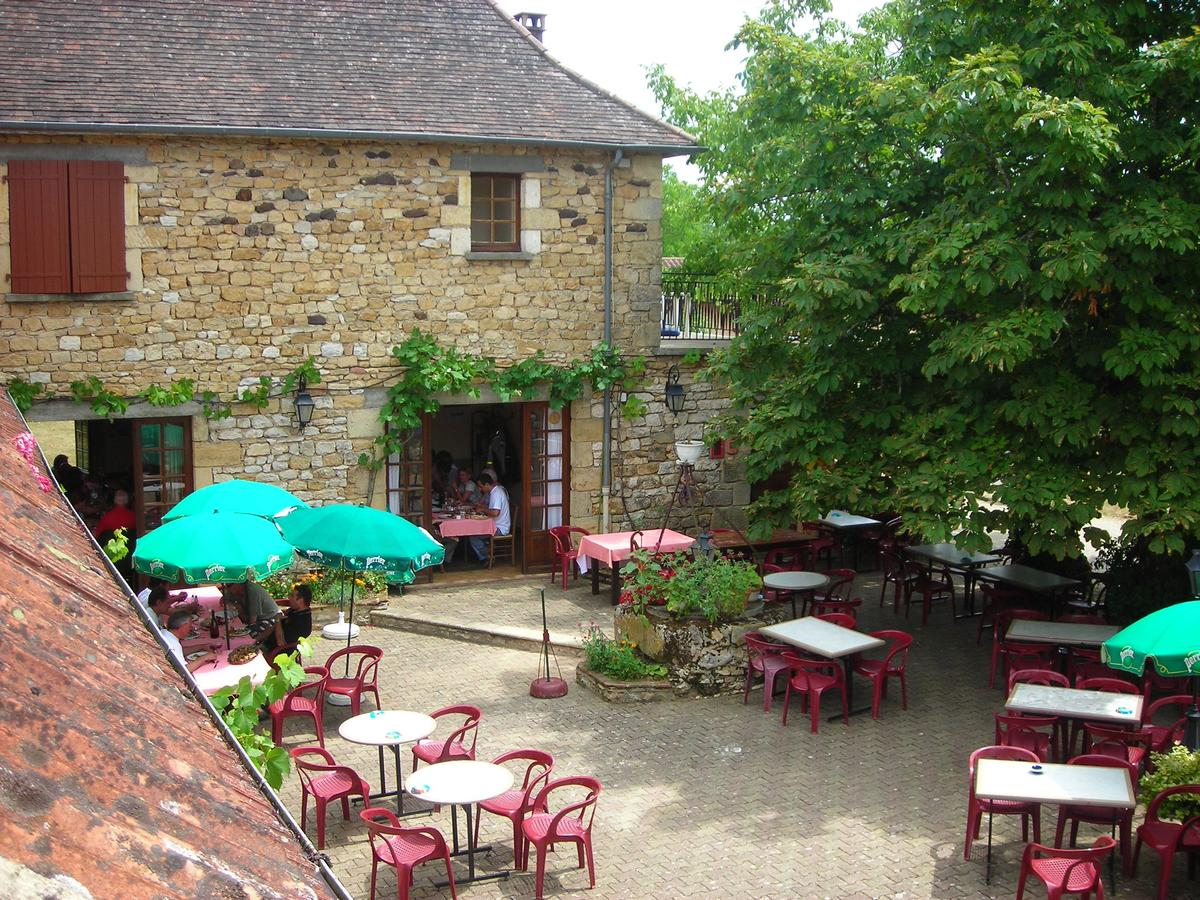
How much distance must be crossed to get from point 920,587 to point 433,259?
7.05 m

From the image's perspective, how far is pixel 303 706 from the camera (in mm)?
10297

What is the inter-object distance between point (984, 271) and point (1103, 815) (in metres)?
4.50

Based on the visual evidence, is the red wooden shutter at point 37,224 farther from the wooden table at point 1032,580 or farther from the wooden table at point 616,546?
the wooden table at point 1032,580

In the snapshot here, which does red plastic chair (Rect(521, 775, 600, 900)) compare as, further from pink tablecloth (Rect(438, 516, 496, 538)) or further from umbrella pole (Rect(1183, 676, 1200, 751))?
pink tablecloth (Rect(438, 516, 496, 538))

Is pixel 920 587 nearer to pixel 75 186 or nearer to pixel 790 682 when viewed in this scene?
pixel 790 682

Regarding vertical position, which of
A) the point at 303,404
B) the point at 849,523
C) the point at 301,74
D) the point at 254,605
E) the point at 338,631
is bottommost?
the point at 338,631

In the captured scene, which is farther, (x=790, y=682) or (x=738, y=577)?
(x=738, y=577)

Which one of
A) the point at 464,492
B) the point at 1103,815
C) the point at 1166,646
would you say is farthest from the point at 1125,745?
the point at 464,492

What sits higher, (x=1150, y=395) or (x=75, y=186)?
(x=75, y=186)

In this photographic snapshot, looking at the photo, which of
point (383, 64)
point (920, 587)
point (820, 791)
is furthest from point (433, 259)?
point (820, 791)

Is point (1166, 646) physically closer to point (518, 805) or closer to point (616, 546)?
point (518, 805)

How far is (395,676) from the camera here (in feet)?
40.9

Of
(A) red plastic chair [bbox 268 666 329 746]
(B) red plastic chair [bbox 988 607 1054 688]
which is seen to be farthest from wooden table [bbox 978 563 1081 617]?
(A) red plastic chair [bbox 268 666 329 746]

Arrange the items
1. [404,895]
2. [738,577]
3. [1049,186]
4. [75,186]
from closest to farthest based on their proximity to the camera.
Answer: [404,895]
[1049,186]
[738,577]
[75,186]
